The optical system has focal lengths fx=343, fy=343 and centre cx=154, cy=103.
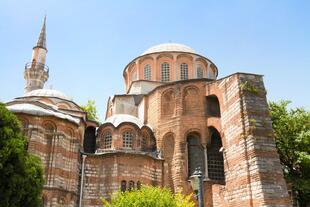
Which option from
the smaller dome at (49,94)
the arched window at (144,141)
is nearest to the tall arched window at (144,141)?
the arched window at (144,141)

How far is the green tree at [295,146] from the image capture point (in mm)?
17731

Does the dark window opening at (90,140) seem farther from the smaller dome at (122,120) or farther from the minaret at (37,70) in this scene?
the minaret at (37,70)

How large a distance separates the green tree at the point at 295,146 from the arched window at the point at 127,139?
325 inches

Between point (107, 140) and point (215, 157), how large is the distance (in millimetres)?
6296

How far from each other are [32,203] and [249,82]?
429 inches

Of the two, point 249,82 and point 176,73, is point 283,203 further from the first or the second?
point 176,73

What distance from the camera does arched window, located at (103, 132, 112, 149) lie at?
20.0 m

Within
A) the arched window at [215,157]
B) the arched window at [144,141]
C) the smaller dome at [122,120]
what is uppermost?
the smaller dome at [122,120]

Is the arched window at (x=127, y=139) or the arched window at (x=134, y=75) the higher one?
the arched window at (x=134, y=75)

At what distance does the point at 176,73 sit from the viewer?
992 inches

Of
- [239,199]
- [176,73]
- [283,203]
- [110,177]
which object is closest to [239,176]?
[239,199]

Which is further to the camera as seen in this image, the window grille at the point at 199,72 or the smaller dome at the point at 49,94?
the window grille at the point at 199,72

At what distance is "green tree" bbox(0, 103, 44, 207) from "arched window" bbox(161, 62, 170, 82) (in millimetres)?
14191

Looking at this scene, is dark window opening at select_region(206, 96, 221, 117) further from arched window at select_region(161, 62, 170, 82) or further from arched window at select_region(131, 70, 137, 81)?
arched window at select_region(131, 70, 137, 81)
